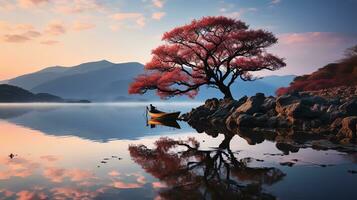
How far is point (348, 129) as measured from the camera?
19.2 metres

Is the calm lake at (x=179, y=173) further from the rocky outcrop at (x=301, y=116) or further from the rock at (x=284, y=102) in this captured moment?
the rock at (x=284, y=102)

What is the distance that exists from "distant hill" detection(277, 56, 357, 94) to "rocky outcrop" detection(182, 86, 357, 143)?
49.6ft

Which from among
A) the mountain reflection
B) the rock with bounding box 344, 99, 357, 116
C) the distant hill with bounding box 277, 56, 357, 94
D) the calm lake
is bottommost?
the calm lake

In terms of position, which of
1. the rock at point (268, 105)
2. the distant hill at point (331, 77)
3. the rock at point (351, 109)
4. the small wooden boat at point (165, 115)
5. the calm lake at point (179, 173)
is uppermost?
the distant hill at point (331, 77)

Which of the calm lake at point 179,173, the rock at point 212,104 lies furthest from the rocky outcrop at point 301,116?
the calm lake at point 179,173

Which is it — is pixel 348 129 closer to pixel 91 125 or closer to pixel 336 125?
pixel 336 125

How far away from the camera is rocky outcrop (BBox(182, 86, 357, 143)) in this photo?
20.8 metres

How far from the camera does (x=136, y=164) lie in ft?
45.4

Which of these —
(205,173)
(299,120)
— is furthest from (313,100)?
(205,173)

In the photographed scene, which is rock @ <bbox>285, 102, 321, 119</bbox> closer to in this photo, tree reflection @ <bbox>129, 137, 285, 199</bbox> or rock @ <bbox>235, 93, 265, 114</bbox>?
rock @ <bbox>235, 93, 265, 114</bbox>

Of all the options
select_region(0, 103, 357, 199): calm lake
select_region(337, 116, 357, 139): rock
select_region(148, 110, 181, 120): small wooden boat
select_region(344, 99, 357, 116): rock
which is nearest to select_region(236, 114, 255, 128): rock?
select_region(344, 99, 357, 116): rock

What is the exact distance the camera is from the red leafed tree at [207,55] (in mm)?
36312

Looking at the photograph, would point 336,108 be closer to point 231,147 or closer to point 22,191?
point 231,147

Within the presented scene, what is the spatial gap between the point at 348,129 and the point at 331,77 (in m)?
33.4
